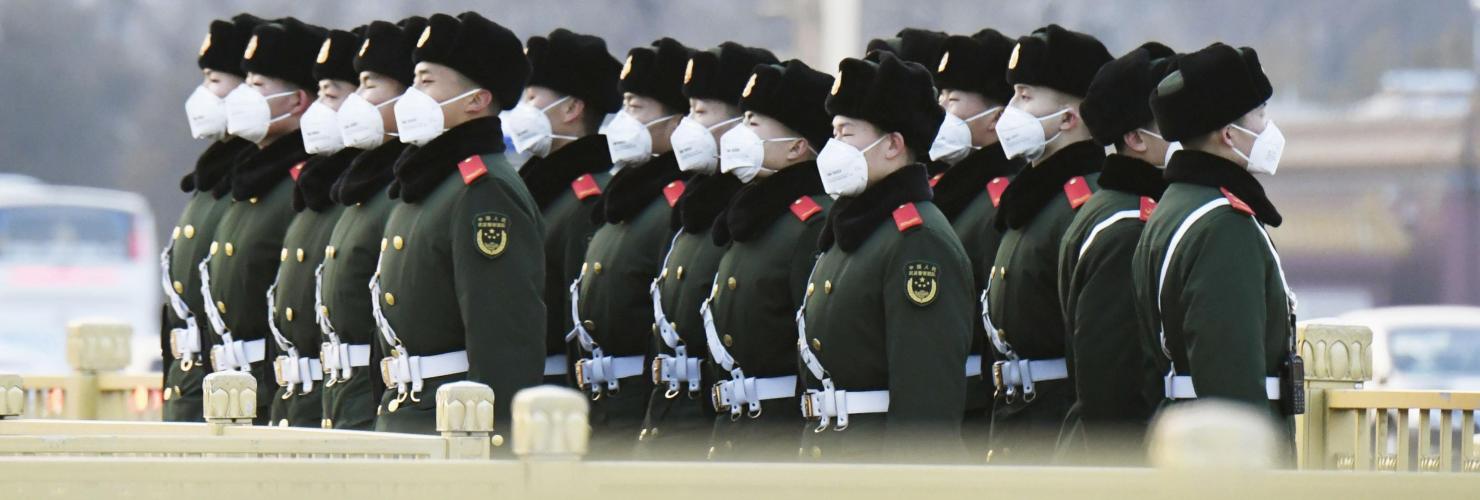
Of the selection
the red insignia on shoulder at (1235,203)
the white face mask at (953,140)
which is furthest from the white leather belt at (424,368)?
the red insignia on shoulder at (1235,203)

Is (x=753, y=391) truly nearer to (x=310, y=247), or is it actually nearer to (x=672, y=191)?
(x=672, y=191)

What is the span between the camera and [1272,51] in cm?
4769

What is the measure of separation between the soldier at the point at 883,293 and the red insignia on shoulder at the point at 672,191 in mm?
1322

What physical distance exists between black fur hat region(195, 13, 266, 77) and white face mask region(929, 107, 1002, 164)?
256 cm

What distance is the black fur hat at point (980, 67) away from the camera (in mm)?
7406

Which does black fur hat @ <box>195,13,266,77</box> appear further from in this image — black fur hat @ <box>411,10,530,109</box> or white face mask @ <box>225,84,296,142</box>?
black fur hat @ <box>411,10,530,109</box>

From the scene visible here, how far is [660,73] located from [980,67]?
3.84 ft

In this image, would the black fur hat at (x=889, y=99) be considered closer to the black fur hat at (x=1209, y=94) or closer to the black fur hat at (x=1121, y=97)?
the black fur hat at (x=1121, y=97)

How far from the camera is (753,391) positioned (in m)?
6.79

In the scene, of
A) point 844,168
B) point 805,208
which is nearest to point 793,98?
point 805,208

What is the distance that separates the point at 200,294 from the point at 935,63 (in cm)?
256

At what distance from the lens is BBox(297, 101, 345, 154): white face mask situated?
25.0ft

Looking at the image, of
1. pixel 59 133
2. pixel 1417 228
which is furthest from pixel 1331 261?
pixel 59 133

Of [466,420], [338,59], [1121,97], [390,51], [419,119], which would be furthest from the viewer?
[338,59]
